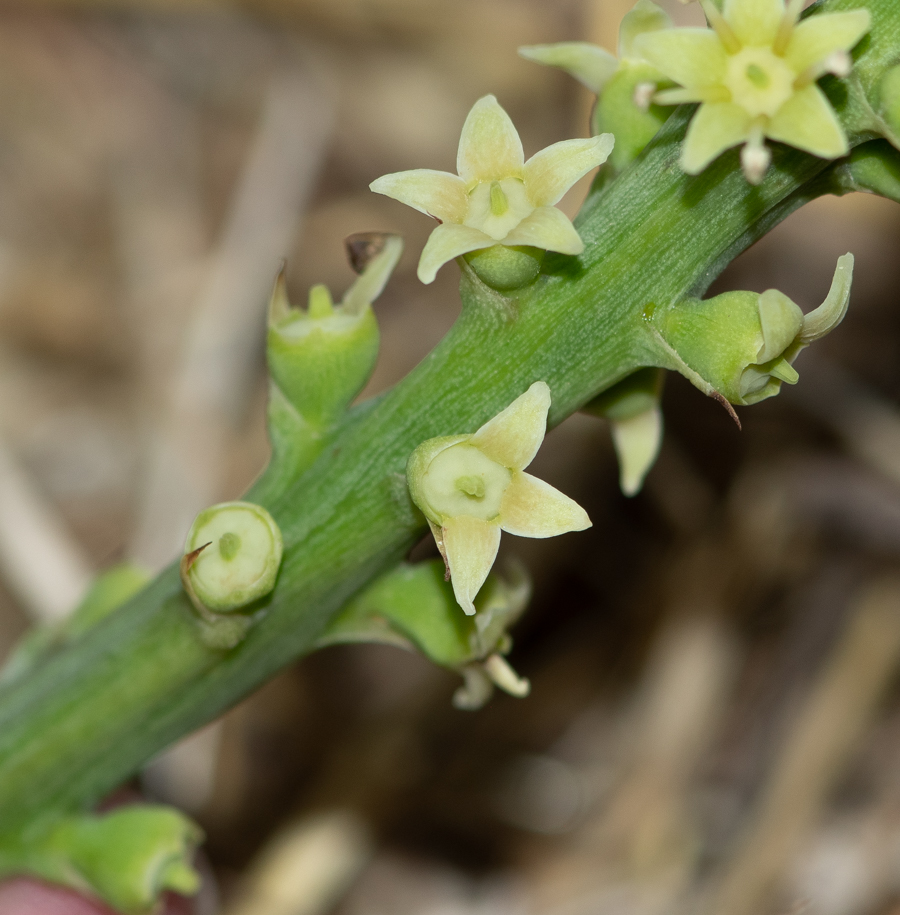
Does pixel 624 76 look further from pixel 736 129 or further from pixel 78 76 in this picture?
pixel 78 76

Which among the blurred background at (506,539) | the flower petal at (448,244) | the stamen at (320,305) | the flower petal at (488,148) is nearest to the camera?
the flower petal at (448,244)

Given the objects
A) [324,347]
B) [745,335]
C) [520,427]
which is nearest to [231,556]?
[324,347]

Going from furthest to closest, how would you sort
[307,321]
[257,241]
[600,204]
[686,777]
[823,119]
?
1. [257,241]
2. [686,777]
3. [307,321]
4. [600,204]
5. [823,119]

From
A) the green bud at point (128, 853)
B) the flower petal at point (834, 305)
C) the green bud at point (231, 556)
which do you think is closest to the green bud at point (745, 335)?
the flower petal at point (834, 305)

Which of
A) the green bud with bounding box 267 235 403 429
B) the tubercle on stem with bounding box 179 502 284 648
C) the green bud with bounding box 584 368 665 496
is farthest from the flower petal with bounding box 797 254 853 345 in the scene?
the tubercle on stem with bounding box 179 502 284 648

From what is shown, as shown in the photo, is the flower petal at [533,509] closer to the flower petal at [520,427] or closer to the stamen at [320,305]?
the flower petal at [520,427]

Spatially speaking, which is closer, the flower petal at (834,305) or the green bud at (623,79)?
the flower petal at (834,305)

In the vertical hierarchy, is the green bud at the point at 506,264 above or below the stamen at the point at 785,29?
below

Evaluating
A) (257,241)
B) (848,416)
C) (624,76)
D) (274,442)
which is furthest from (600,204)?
(257,241)
